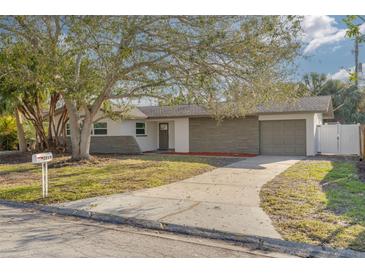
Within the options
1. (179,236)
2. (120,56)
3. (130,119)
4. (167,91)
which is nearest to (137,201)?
(179,236)

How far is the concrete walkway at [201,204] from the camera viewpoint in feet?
Result: 19.0

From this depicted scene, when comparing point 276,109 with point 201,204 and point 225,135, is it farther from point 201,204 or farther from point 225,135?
point 201,204

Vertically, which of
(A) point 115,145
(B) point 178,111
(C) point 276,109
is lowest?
(A) point 115,145

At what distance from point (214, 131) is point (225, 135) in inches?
31.2

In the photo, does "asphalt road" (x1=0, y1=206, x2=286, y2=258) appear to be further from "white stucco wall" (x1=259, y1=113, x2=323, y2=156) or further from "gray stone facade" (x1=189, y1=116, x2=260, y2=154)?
"gray stone facade" (x1=189, y1=116, x2=260, y2=154)

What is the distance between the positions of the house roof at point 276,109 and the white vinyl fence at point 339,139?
3.76ft

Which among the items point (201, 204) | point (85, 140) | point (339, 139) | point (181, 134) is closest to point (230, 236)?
point (201, 204)

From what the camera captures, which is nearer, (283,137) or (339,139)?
(339,139)

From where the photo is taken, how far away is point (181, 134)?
869 inches

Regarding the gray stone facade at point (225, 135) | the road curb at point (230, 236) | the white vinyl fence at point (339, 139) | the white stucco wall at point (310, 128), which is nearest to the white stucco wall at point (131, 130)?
the gray stone facade at point (225, 135)

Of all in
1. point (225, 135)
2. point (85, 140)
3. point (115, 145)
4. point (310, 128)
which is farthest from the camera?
point (115, 145)

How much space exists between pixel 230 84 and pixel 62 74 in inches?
234

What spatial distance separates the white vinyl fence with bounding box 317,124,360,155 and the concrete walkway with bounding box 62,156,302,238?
9695 mm
